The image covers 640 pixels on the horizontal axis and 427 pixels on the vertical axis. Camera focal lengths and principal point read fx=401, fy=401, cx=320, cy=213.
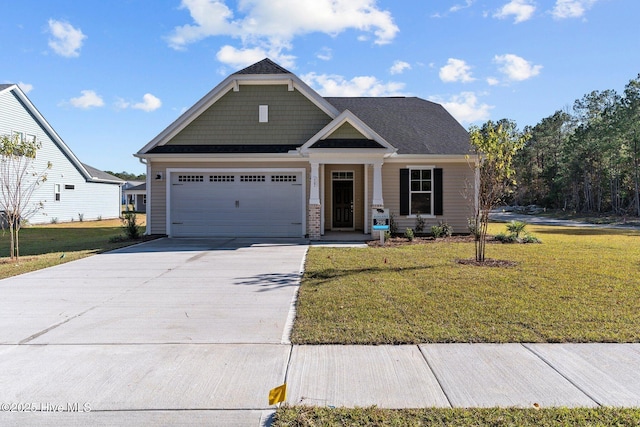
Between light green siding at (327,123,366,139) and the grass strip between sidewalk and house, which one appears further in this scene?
light green siding at (327,123,366,139)

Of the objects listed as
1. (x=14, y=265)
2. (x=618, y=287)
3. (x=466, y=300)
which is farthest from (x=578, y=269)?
(x=14, y=265)

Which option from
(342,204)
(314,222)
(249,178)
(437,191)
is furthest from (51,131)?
(437,191)

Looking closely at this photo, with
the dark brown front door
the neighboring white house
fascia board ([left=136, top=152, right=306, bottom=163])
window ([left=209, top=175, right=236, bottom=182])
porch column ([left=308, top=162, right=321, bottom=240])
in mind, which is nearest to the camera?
porch column ([left=308, top=162, right=321, bottom=240])

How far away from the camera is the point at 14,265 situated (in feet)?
31.1

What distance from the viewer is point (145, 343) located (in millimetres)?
4492

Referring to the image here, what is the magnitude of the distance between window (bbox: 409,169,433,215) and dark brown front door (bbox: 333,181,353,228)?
8.66 feet

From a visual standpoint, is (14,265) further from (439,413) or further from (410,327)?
(439,413)

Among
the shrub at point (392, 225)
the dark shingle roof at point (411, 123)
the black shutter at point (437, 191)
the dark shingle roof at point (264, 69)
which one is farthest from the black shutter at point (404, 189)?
the dark shingle roof at point (264, 69)

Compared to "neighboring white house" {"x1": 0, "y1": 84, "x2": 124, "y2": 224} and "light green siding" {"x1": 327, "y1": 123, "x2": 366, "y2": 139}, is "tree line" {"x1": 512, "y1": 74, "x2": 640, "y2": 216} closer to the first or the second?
"light green siding" {"x1": 327, "y1": 123, "x2": 366, "y2": 139}

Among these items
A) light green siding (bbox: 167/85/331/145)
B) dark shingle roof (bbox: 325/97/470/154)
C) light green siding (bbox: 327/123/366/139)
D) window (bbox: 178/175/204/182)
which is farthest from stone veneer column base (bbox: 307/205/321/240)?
window (bbox: 178/175/204/182)

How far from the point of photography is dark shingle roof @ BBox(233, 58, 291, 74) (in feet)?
50.0

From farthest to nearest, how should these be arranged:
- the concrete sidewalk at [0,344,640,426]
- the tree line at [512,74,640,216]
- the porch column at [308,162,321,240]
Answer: the tree line at [512,74,640,216]
the porch column at [308,162,321,240]
the concrete sidewalk at [0,344,640,426]

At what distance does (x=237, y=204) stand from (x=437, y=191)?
24.9ft

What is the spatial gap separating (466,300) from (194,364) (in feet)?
13.1
